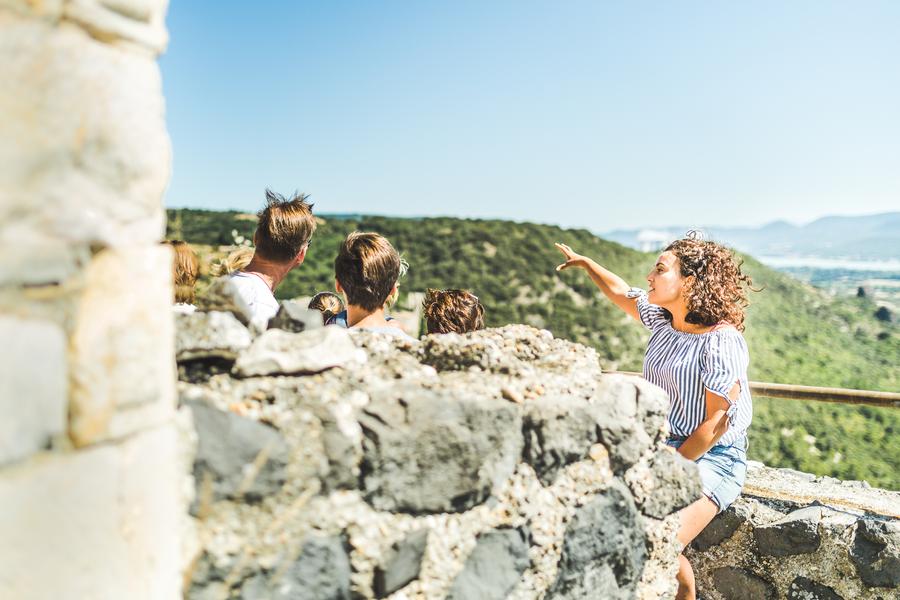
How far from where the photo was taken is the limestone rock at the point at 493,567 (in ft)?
Result: 5.56

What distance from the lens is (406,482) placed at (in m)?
1.57

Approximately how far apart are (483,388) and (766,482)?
2724mm

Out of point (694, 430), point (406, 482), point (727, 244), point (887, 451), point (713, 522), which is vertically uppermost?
point (727, 244)

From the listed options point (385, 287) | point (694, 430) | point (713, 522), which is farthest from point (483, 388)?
point (713, 522)

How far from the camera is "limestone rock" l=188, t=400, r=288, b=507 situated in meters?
1.34

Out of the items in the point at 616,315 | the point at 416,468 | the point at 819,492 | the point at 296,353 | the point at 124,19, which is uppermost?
the point at 124,19

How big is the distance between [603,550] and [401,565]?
0.76 metres

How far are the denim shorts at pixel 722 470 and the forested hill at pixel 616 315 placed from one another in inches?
584

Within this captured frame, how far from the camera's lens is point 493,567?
1.74m

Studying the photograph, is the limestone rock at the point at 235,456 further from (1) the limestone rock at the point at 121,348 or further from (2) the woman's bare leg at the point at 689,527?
(2) the woman's bare leg at the point at 689,527

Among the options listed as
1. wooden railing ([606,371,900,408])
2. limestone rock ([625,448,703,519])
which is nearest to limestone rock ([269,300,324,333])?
limestone rock ([625,448,703,519])

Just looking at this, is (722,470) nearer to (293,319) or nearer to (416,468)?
(416,468)

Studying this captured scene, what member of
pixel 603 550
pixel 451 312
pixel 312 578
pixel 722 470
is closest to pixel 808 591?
pixel 722 470

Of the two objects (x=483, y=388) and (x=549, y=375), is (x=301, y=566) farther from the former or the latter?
A: (x=549, y=375)
